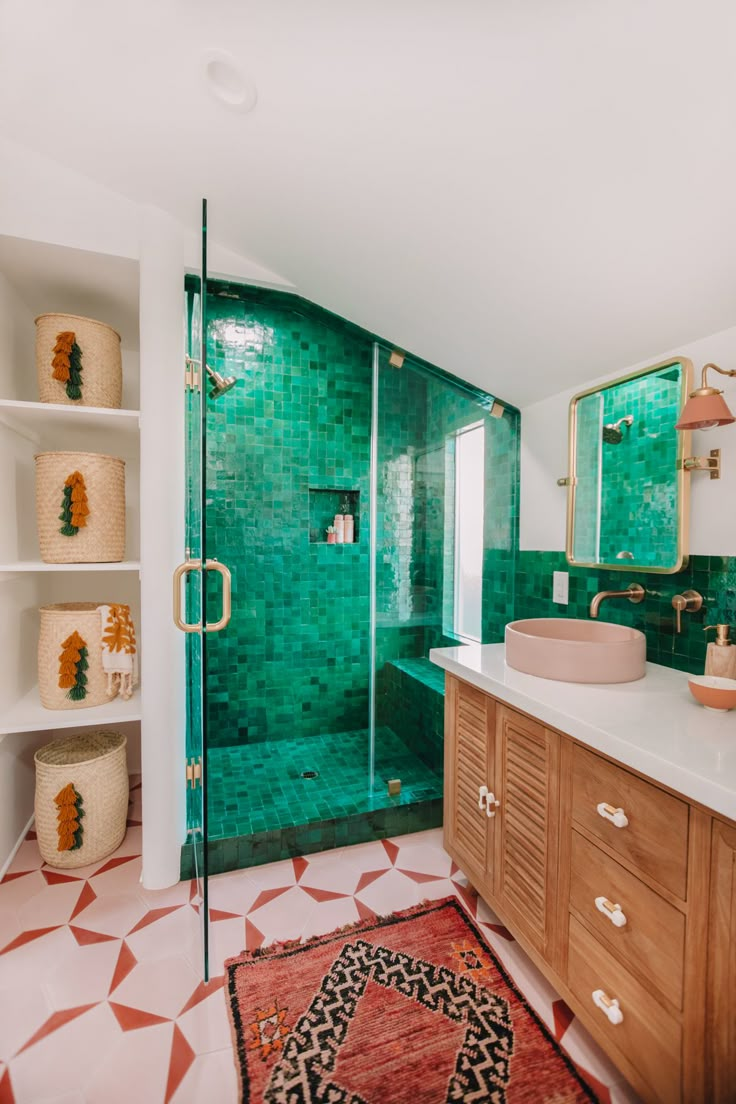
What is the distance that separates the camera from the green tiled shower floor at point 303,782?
2078mm

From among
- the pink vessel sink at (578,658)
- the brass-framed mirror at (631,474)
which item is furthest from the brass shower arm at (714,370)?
the pink vessel sink at (578,658)

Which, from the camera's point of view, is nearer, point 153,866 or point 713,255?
point 713,255

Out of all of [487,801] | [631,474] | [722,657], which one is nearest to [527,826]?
[487,801]

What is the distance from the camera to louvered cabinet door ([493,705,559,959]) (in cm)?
130

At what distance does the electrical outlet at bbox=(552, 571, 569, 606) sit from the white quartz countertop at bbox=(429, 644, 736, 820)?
46cm

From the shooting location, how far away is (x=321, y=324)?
2.86 meters

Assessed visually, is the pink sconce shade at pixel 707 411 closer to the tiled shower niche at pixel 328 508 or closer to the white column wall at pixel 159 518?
the white column wall at pixel 159 518

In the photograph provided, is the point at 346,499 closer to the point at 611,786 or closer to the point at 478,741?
the point at 478,741

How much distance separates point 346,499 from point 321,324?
3.19ft

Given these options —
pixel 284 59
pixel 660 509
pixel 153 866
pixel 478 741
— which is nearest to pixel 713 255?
pixel 660 509

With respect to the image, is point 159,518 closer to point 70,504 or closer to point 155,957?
point 70,504

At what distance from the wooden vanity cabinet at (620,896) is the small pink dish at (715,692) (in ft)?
1.04

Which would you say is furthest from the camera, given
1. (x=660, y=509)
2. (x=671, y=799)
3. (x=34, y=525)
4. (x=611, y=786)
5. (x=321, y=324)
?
(x=321, y=324)

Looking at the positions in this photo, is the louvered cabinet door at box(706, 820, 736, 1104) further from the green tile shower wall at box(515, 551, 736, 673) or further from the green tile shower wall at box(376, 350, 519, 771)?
the green tile shower wall at box(376, 350, 519, 771)
